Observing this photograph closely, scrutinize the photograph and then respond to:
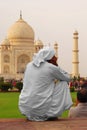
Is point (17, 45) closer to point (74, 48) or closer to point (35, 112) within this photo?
point (74, 48)

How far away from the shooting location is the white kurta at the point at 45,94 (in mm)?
4520

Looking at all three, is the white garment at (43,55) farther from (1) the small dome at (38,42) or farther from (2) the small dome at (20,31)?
(1) the small dome at (38,42)

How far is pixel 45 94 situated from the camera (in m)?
4.57

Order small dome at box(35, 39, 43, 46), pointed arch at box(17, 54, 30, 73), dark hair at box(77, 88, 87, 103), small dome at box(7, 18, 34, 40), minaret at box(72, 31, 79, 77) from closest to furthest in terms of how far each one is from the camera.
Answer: dark hair at box(77, 88, 87, 103)
minaret at box(72, 31, 79, 77)
small dome at box(7, 18, 34, 40)
pointed arch at box(17, 54, 30, 73)
small dome at box(35, 39, 43, 46)

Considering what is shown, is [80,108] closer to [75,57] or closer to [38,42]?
[75,57]

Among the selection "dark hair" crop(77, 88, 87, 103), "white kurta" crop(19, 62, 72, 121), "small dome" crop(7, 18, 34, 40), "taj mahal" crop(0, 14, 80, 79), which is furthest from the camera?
"taj mahal" crop(0, 14, 80, 79)

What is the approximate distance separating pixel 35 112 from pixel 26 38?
40892mm

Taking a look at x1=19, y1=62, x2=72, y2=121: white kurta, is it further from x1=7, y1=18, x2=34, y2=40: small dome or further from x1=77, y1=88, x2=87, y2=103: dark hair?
x1=7, y1=18, x2=34, y2=40: small dome

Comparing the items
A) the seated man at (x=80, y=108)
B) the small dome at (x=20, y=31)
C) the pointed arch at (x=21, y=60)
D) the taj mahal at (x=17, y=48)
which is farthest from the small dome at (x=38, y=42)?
the seated man at (x=80, y=108)

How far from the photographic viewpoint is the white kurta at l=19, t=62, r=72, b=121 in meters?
4.52

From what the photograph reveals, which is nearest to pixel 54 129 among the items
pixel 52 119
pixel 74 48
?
pixel 52 119

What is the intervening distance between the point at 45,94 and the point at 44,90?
0.06 meters

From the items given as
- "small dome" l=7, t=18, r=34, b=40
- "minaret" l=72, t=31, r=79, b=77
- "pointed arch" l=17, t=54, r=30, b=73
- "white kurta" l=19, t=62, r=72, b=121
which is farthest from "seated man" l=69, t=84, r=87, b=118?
"pointed arch" l=17, t=54, r=30, b=73

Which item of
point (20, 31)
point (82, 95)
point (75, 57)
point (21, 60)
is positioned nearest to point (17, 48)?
point (21, 60)
